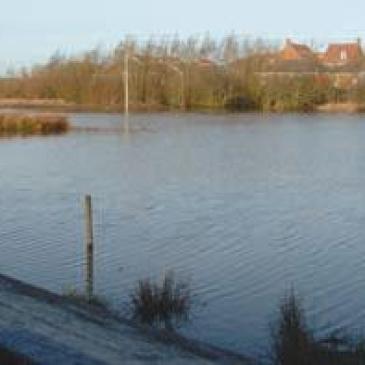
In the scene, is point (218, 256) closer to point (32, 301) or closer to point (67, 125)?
point (32, 301)

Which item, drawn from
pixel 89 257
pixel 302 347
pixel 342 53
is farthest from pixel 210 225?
pixel 342 53

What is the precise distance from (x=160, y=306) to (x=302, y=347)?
2711 mm

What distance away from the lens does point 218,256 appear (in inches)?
564

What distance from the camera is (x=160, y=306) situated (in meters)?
10.2

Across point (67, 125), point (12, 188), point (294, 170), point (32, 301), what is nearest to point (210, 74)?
point (67, 125)

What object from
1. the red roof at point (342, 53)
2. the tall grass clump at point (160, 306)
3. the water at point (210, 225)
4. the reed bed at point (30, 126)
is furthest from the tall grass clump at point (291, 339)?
the red roof at point (342, 53)

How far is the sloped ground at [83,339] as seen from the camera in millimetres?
6535

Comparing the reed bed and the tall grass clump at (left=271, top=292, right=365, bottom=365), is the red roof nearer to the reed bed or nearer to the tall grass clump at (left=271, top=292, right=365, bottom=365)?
the reed bed

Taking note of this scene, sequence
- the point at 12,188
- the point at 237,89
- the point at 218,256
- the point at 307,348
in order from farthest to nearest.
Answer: the point at 237,89 < the point at 12,188 < the point at 218,256 < the point at 307,348

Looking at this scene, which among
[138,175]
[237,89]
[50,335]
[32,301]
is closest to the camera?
[50,335]

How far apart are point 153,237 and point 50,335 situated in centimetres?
921

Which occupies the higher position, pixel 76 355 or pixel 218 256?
pixel 76 355

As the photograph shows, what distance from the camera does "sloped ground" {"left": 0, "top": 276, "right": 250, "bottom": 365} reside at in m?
6.54

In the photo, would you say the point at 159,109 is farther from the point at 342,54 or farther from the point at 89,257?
the point at 89,257
